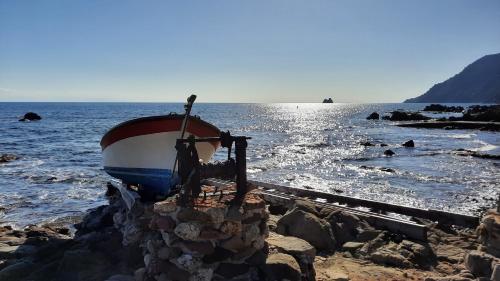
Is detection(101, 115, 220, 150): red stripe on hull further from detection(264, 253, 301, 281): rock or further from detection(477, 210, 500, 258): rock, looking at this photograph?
detection(477, 210, 500, 258): rock

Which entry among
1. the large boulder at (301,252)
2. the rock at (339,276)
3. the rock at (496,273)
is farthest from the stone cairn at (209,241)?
the rock at (496,273)

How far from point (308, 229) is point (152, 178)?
5858 millimetres

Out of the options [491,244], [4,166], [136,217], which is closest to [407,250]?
[491,244]

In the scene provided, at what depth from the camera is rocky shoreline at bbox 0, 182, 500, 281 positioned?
226 inches

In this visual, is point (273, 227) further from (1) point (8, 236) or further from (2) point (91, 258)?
(1) point (8, 236)

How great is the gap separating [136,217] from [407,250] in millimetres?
5725

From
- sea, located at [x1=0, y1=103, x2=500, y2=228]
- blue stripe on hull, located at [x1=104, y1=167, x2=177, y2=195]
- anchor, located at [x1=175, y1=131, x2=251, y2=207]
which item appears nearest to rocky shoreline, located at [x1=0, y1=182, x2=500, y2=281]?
anchor, located at [x1=175, y1=131, x2=251, y2=207]

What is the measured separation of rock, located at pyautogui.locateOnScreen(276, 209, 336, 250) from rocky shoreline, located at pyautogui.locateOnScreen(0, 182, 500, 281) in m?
0.02

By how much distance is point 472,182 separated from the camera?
2083cm

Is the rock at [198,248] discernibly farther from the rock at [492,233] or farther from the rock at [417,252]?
the rock at [492,233]

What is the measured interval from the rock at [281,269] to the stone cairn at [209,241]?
0.12 m

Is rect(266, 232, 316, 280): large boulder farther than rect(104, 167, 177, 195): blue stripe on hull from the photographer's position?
No

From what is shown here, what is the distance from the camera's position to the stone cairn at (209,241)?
5.66 m

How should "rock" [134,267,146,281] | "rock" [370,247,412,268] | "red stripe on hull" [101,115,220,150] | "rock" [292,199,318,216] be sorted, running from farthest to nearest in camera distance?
"red stripe on hull" [101,115,220,150], "rock" [292,199,318,216], "rock" [370,247,412,268], "rock" [134,267,146,281]
